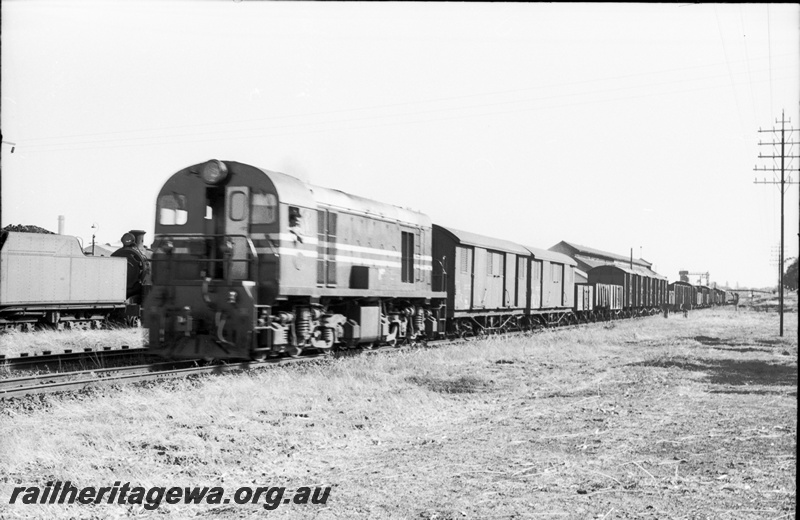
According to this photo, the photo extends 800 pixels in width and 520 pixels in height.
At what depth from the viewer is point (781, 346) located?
83.3 ft

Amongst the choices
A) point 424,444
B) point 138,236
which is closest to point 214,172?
point 424,444

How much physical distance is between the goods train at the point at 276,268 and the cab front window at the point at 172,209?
0.02 m

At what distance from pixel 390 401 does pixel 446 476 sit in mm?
3946

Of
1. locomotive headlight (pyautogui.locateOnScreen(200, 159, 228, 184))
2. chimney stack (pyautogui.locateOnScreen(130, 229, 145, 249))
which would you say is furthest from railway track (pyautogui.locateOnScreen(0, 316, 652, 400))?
chimney stack (pyautogui.locateOnScreen(130, 229, 145, 249))

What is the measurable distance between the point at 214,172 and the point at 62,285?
11.9 metres

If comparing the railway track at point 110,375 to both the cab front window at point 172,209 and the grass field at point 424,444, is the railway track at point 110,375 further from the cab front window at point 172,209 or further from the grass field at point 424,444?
the cab front window at point 172,209

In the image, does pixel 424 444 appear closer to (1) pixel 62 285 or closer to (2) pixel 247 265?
(2) pixel 247 265

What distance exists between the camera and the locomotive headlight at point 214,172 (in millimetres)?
14258

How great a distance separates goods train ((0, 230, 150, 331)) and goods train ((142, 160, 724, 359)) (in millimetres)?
7513

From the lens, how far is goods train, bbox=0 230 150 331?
2159cm

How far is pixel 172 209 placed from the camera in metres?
14.7

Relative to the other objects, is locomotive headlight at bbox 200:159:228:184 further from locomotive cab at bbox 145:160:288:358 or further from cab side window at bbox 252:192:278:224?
cab side window at bbox 252:192:278:224

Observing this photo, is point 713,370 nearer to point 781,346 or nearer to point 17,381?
point 781,346

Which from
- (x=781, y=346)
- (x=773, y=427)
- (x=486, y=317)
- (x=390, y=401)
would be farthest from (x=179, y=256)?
(x=781, y=346)
